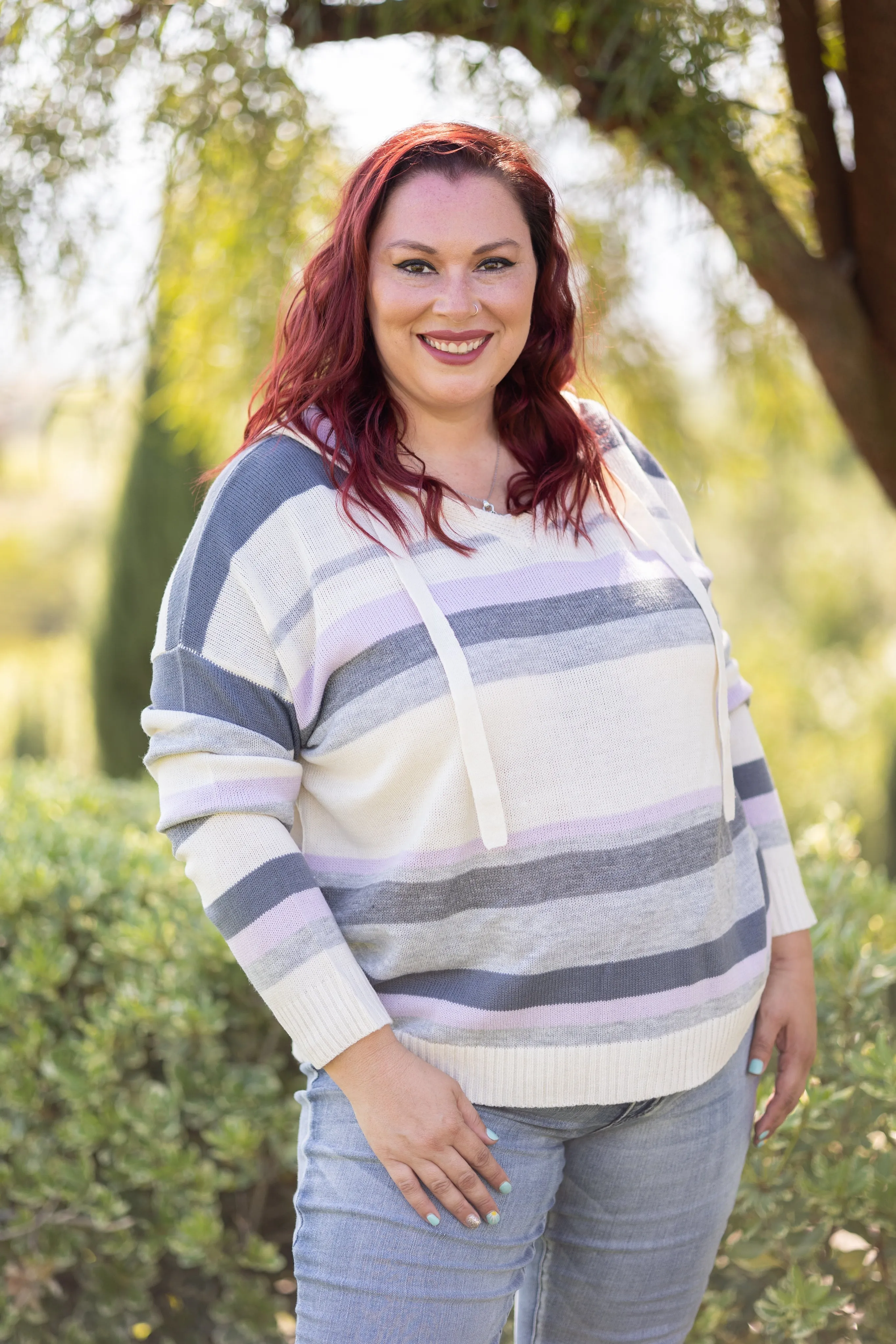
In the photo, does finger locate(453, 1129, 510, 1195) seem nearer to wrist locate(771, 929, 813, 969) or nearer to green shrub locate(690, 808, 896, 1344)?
wrist locate(771, 929, 813, 969)

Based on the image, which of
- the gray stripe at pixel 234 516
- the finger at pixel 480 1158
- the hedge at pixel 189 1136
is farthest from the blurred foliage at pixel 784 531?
the hedge at pixel 189 1136

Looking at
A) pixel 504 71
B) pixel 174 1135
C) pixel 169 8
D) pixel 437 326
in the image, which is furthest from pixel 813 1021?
pixel 169 8

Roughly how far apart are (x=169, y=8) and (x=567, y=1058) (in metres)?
2.08

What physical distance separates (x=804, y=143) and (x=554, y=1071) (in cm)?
202

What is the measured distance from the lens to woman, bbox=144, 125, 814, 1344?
1.17 metres

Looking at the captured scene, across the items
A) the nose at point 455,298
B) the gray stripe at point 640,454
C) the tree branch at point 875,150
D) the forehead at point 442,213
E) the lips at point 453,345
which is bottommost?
the gray stripe at point 640,454

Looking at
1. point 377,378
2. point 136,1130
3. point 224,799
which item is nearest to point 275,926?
point 224,799

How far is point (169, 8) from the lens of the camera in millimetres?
2234

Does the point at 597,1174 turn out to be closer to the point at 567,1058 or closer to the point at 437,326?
the point at 567,1058

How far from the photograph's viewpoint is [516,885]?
1.20m

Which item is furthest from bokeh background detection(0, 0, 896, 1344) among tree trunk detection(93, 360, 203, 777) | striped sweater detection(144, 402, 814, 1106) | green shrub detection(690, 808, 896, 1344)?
tree trunk detection(93, 360, 203, 777)

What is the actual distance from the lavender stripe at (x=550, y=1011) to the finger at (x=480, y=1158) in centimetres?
11

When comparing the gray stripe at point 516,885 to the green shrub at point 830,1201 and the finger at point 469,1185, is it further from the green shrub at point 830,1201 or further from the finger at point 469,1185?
the green shrub at point 830,1201

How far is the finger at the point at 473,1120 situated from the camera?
118 centimetres
